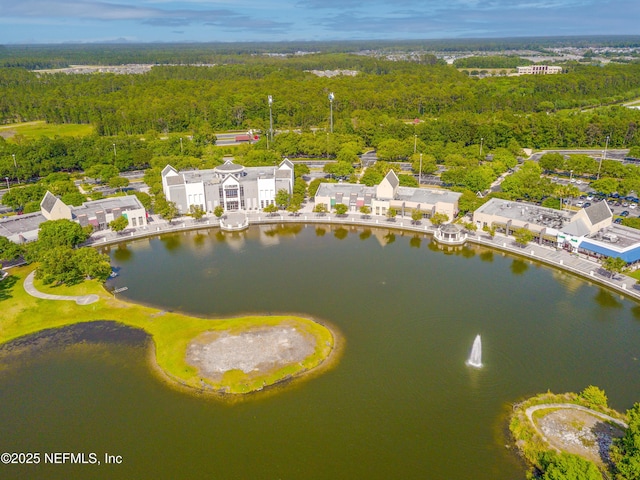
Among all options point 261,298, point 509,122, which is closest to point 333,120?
point 509,122

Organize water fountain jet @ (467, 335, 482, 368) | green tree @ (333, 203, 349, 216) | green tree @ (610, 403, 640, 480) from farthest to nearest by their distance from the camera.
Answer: green tree @ (333, 203, 349, 216), water fountain jet @ (467, 335, 482, 368), green tree @ (610, 403, 640, 480)

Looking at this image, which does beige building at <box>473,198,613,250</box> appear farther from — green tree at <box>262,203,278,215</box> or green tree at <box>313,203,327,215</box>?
green tree at <box>262,203,278,215</box>

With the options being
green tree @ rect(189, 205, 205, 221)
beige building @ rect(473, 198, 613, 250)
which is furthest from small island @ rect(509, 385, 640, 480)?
green tree @ rect(189, 205, 205, 221)

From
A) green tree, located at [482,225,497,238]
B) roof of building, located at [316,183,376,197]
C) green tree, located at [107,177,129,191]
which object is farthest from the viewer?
green tree, located at [107,177,129,191]

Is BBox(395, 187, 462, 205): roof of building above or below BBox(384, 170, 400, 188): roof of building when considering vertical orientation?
below

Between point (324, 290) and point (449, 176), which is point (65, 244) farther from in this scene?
point (449, 176)

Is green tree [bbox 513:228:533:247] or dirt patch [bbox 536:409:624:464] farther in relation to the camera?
green tree [bbox 513:228:533:247]
